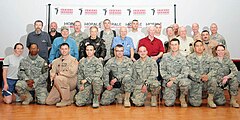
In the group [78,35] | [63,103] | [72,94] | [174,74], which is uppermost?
[78,35]

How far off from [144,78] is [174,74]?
0.56 meters

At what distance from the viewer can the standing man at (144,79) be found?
5766 mm

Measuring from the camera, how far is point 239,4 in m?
7.98

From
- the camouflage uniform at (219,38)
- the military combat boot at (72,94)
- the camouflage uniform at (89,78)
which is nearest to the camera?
the camouflage uniform at (89,78)

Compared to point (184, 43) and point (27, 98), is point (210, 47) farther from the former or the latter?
point (27, 98)

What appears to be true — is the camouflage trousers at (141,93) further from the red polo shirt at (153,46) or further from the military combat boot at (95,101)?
the red polo shirt at (153,46)

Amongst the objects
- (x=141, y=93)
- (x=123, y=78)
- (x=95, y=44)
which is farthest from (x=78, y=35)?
(x=141, y=93)

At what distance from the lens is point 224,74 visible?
592 cm

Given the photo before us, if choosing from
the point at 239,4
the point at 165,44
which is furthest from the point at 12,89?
the point at 239,4

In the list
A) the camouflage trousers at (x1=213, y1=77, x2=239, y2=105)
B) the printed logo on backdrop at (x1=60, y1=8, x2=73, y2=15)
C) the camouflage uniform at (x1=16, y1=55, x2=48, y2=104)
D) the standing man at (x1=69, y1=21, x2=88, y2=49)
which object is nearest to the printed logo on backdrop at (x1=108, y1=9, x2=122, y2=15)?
the printed logo on backdrop at (x1=60, y1=8, x2=73, y2=15)

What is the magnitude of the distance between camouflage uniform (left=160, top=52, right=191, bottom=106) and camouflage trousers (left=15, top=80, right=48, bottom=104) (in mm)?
2220

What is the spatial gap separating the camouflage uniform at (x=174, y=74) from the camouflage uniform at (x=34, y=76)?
87.1 inches

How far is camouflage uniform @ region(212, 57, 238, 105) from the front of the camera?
19.1 ft

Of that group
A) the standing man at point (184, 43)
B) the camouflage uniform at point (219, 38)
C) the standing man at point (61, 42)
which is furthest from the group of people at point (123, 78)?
the camouflage uniform at point (219, 38)
